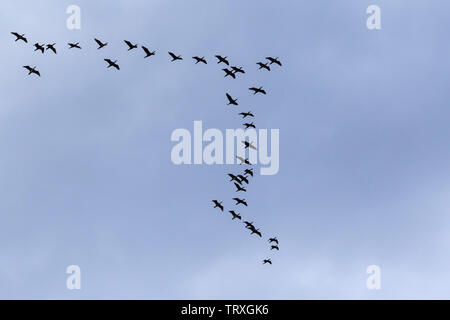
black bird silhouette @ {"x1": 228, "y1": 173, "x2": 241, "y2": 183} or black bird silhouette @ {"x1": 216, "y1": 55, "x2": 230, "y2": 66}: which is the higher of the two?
black bird silhouette @ {"x1": 216, "y1": 55, "x2": 230, "y2": 66}

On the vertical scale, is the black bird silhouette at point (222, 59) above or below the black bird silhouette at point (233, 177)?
above
